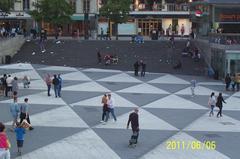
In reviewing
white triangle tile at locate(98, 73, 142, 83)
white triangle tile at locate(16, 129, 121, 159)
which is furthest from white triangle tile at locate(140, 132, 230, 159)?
white triangle tile at locate(98, 73, 142, 83)

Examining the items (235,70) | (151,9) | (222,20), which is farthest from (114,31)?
(235,70)

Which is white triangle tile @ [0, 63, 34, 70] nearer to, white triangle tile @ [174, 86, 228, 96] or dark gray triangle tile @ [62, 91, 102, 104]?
dark gray triangle tile @ [62, 91, 102, 104]

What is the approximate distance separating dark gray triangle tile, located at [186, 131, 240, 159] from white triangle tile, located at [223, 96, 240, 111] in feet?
21.6

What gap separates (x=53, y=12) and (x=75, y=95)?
102ft

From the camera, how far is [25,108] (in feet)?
75.1

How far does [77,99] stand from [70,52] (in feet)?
71.2

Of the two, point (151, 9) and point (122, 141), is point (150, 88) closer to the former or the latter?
point (122, 141)

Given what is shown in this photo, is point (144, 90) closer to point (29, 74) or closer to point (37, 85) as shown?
point (37, 85)

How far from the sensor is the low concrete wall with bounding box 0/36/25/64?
49594 mm

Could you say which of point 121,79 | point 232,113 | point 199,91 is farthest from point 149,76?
point 232,113
